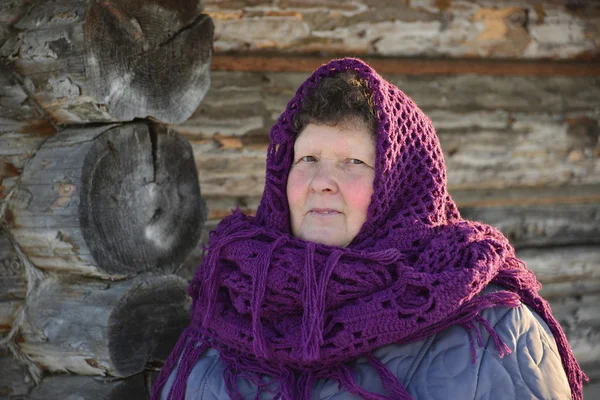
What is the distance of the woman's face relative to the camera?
1755 millimetres

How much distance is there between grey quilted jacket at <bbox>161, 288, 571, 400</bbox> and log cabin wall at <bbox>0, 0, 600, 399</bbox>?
702 millimetres

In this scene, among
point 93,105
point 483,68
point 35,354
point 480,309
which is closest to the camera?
point 480,309

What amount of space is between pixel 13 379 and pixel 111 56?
0.97 m

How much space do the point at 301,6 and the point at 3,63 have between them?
122 cm

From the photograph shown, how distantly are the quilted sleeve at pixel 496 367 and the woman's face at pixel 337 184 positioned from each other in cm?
35

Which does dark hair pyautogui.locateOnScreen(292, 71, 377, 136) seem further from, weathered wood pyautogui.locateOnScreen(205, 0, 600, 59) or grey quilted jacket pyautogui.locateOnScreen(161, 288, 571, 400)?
weathered wood pyautogui.locateOnScreen(205, 0, 600, 59)

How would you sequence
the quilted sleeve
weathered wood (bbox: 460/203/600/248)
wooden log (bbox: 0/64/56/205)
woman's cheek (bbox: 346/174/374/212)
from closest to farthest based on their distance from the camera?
the quilted sleeve
woman's cheek (bbox: 346/174/374/212)
wooden log (bbox: 0/64/56/205)
weathered wood (bbox: 460/203/600/248)

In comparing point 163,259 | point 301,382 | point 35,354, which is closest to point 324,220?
point 301,382

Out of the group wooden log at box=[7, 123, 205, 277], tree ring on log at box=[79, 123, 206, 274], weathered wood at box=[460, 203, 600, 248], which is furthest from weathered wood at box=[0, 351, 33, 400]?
weathered wood at box=[460, 203, 600, 248]

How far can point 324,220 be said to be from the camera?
1.78 metres

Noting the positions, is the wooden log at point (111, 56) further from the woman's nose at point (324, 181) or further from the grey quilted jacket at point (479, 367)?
the grey quilted jacket at point (479, 367)

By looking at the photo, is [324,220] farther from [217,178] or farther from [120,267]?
[217,178]

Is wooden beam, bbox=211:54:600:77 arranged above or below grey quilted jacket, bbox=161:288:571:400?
above

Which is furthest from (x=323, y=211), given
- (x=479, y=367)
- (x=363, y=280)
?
(x=479, y=367)
